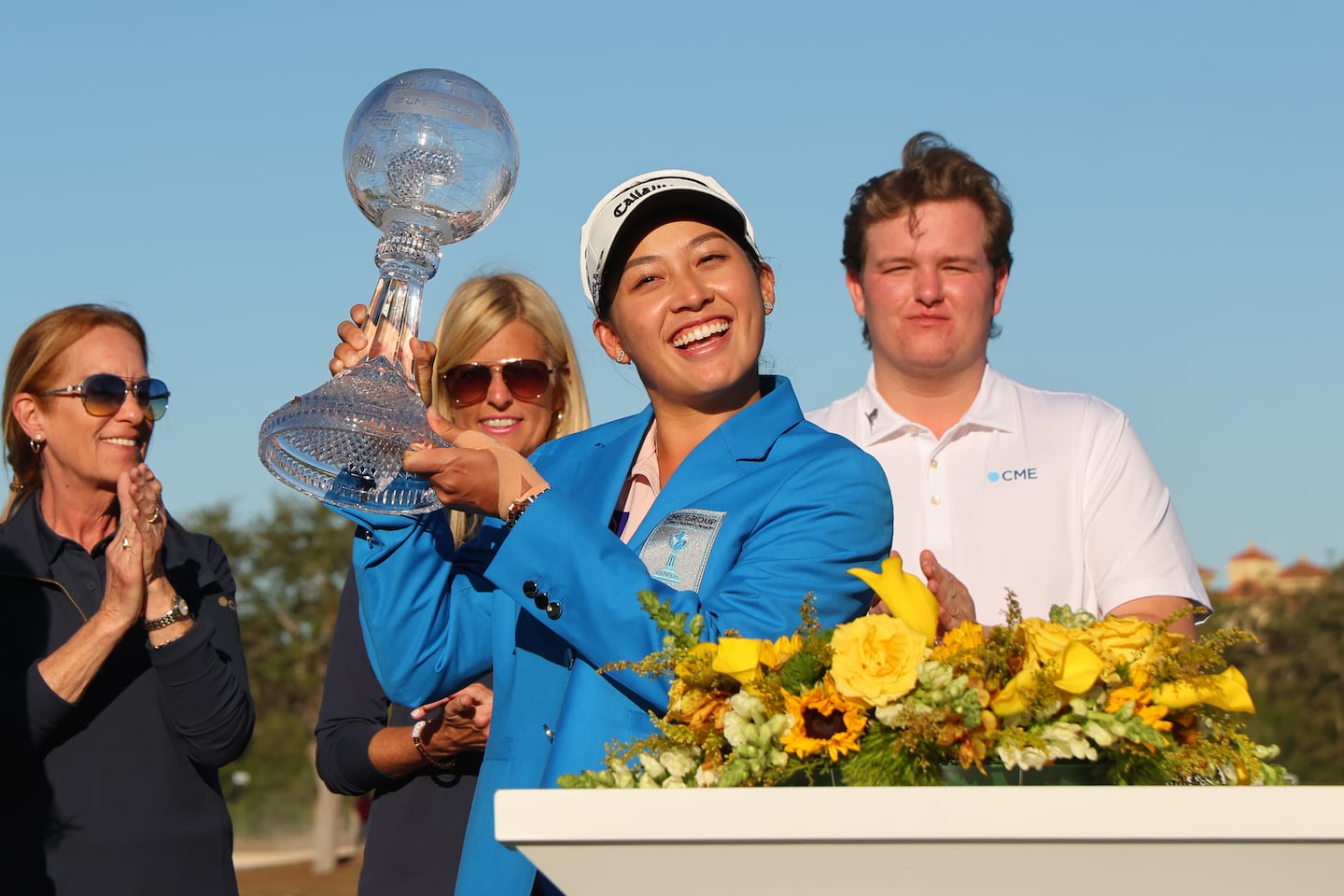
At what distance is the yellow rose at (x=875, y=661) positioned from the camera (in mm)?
2143

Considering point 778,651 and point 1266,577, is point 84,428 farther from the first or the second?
point 1266,577

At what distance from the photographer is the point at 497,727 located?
335 centimetres

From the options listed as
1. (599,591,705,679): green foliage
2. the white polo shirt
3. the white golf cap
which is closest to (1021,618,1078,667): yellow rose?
(599,591,705,679): green foliage

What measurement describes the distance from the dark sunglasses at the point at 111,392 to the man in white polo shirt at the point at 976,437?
2.17m

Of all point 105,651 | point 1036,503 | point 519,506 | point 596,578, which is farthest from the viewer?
point 1036,503

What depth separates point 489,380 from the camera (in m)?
5.21

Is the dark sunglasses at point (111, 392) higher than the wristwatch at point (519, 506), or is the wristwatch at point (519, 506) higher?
the dark sunglasses at point (111, 392)

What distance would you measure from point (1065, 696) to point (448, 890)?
8.64 ft

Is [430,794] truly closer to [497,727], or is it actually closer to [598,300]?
[497,727]

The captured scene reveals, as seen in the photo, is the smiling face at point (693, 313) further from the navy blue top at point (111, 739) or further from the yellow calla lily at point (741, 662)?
the navy blue top at point (111, 739)

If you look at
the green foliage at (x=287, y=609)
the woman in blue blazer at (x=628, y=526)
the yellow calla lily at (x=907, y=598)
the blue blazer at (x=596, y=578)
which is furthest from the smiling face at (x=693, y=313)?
the green foliage at (x=287, y=609)

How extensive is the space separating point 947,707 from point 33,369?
3.67 meters

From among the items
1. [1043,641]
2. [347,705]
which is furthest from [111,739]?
[1043,641]

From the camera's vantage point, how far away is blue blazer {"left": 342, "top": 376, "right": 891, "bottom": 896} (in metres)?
2.85
